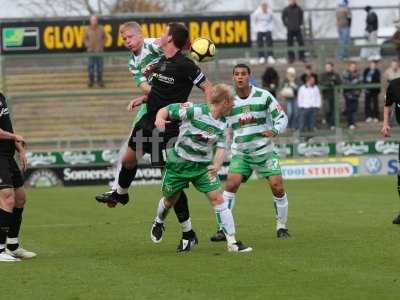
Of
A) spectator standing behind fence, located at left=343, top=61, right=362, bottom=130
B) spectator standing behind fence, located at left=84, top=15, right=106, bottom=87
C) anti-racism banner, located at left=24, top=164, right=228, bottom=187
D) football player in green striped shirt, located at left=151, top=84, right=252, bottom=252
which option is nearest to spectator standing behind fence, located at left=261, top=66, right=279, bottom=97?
spectator standing behind fence, located at left=343, top=61, right=362, bottom=130

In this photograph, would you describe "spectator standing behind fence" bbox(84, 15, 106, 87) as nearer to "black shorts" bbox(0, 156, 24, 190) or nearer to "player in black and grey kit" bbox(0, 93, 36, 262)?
"player in black and grey kit" bbox(0, 93, 36, 262)

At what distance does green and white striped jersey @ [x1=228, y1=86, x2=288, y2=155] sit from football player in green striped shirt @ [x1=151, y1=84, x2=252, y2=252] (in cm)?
143

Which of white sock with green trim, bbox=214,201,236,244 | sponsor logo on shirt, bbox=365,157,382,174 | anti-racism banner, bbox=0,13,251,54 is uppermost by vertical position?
anti-racism banner, bbox=0,13,251,54

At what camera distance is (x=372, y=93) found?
3453 cm


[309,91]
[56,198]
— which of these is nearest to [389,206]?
[56,198]

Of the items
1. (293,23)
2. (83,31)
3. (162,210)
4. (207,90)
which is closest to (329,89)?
(293,23)

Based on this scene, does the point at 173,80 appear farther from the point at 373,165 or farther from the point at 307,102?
the point at 307,102

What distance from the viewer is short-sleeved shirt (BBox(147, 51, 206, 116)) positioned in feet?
41.0

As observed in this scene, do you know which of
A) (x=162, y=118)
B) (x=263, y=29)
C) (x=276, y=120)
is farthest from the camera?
(x=263, y=29)

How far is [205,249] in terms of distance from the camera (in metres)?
12.8

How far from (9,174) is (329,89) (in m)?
23.2

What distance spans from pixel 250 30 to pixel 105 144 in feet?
22.5

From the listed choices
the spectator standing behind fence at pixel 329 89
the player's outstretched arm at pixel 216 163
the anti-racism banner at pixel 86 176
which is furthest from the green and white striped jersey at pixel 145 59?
the spectator standing behind fence at pixel 329 89

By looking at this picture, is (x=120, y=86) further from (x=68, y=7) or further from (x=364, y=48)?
(x=68, y=7)
